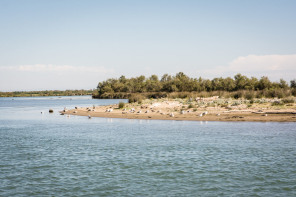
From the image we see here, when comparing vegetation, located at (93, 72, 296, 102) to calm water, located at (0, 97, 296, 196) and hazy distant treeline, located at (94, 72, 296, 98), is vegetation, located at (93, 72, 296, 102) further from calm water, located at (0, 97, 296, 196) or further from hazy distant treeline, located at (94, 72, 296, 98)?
calm water, located at (0, 97, 296, 196)

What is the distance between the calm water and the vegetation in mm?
30027

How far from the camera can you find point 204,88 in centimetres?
9881

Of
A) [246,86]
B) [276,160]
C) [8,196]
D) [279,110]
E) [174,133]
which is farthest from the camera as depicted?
[246,86]

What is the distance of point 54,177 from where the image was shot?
14227 millimetres

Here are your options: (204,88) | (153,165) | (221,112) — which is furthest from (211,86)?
(153,165)

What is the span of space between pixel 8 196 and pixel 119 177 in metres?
4.61

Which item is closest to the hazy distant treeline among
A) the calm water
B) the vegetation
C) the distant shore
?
the vegetation

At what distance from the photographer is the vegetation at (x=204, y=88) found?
54.9 metres

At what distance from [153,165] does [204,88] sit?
85125 millimetres

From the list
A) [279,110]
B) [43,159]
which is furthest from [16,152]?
[279,110]

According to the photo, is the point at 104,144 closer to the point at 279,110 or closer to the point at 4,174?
the point at 4,174

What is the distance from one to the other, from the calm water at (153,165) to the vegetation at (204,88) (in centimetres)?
3003

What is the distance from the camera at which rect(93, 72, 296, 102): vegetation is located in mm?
54906

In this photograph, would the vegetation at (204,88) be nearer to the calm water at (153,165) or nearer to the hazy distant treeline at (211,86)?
the hazy distant treeline at (211,86)
